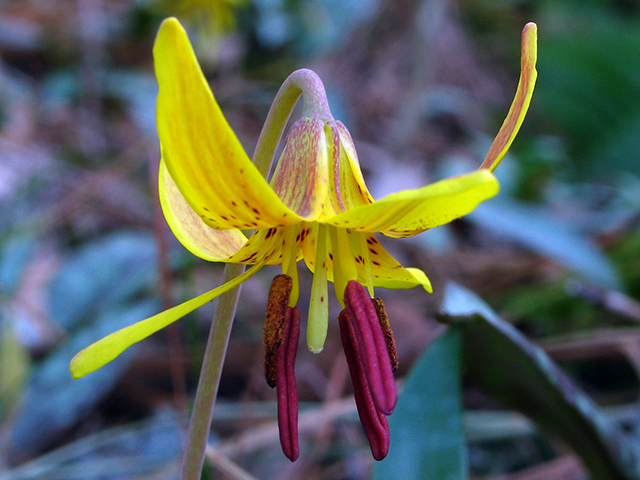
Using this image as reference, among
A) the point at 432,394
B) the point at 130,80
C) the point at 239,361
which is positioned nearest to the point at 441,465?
the point at 432,394

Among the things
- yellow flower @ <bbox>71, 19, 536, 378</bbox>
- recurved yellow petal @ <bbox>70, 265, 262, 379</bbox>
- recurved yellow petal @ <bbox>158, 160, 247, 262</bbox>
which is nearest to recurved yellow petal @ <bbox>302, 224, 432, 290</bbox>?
yellow flower @ <bbox>71, 19, 536, 378</bbox>

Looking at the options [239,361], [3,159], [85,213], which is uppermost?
[3,159]

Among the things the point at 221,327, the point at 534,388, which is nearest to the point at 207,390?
the point at 221,327

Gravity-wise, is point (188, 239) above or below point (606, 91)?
above

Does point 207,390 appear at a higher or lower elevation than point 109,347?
lower

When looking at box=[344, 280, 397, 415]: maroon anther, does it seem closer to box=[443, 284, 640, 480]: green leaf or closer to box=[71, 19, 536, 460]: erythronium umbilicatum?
box=[71, 19, 536, 460]: erythronium umbilicatum

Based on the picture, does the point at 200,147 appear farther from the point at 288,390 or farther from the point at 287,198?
the point at 288,390

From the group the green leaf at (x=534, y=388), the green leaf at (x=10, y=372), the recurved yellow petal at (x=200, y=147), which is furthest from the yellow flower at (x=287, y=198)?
the green leaf at (x=10, y=372)

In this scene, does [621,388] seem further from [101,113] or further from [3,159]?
[101,113]
